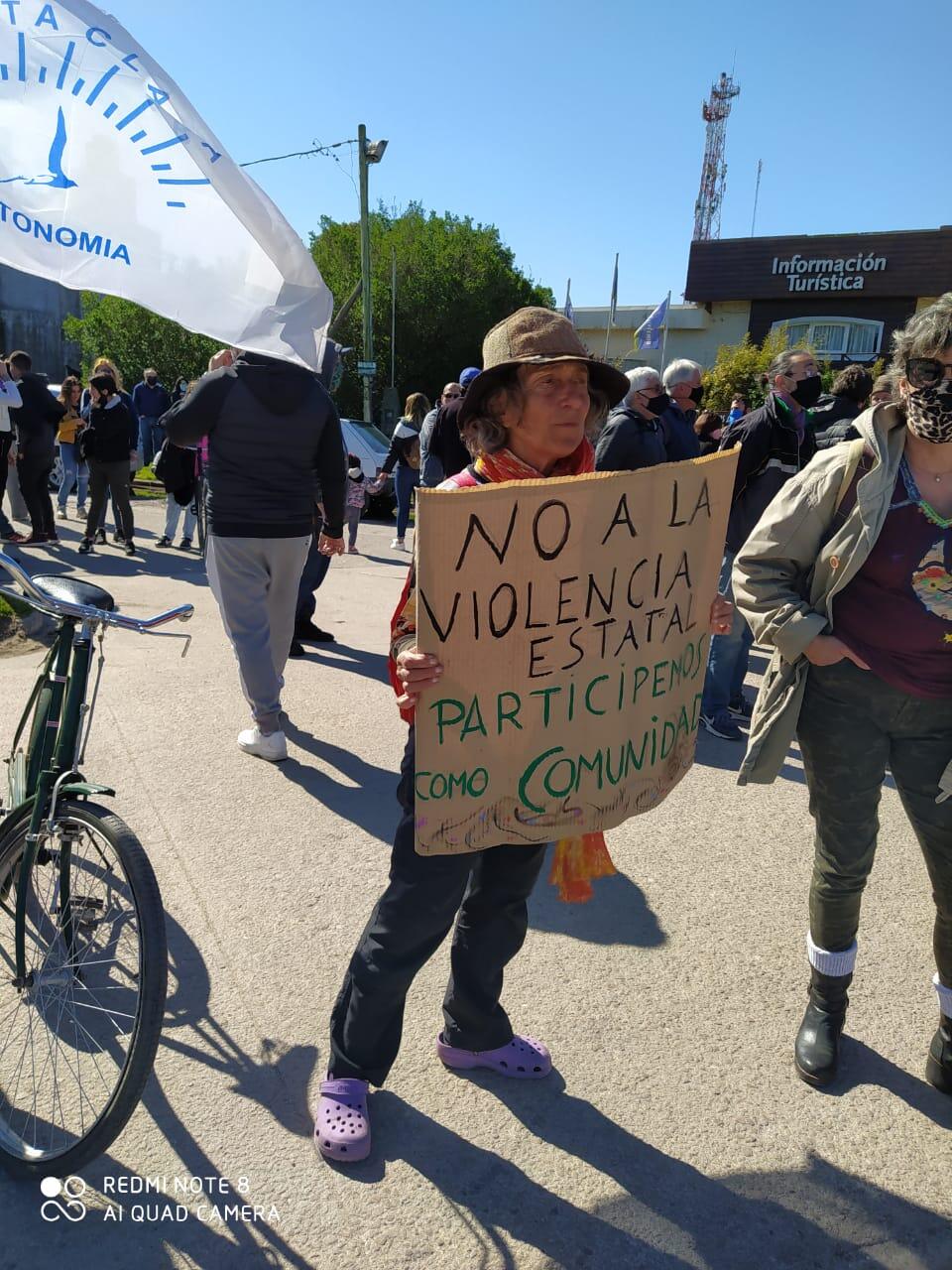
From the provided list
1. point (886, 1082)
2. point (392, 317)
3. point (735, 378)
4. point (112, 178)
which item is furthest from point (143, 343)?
point (886, 1082)

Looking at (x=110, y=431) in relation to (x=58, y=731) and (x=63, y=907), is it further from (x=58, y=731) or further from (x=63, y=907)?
(x=63, y=907)

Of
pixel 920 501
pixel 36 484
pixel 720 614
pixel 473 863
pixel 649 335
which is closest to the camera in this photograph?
pixel 473 863

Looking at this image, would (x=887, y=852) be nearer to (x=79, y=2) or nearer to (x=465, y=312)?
(x=79, y=2)

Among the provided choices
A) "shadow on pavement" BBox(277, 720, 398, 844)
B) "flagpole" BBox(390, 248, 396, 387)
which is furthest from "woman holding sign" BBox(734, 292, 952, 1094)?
"flagpole" BBox(390, 248, 396, 387)

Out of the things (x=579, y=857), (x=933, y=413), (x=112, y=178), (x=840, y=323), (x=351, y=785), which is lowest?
(x=351, y=785)

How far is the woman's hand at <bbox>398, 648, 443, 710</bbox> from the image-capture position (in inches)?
75.5

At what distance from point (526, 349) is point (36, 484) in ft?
30.9

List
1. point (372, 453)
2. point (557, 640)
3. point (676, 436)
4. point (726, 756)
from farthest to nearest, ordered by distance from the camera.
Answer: point (372, 453), point (676, 436), point (726, 756), point (557, 640)

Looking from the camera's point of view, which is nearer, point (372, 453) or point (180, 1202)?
point (180, 1202)

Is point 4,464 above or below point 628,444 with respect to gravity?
below

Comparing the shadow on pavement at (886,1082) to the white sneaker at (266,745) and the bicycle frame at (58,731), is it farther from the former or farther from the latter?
the white sneaker at (266,745)

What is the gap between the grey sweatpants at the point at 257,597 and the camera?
182 inches

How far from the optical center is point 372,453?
14508 mm

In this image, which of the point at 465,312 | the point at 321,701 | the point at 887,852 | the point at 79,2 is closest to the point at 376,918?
the point at 79,2
